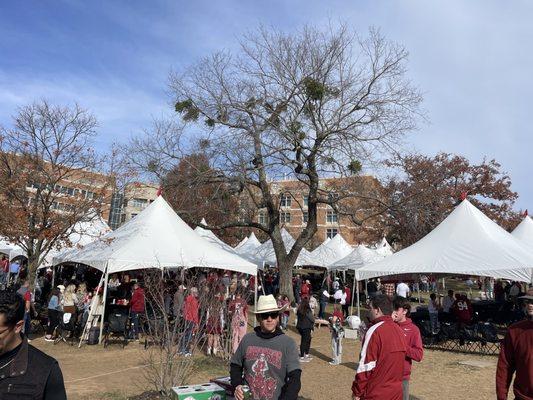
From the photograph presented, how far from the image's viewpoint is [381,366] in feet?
11.6

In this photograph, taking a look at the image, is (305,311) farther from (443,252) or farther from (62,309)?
(62,309)

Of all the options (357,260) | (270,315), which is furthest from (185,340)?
(357,260)

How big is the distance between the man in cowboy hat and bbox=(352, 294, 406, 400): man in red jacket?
0.67 meters

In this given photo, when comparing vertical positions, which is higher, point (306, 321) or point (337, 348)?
point (306, 321)

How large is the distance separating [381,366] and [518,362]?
111 cm

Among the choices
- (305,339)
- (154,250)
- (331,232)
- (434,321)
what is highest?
(331,232)

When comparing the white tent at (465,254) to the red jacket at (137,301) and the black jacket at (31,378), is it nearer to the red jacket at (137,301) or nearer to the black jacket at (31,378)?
the red jacket at (137,301)

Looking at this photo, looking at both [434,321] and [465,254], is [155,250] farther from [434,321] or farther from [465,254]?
[465,254]

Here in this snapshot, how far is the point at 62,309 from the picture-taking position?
12.3 m

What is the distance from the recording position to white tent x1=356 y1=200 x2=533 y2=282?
38.8 ft

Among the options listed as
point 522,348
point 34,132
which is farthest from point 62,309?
point 522,348

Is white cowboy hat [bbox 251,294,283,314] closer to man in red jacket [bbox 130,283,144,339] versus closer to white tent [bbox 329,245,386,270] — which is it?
man in red jacket [bbox 130,283,144,339]

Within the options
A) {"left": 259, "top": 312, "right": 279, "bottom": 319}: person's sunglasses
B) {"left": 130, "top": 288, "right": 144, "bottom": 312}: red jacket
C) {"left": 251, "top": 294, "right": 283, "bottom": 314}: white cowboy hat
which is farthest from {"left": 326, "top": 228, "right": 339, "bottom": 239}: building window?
{"left": 259, "top": 312, "right": 279, "bottom": 319}: person's sunglasses

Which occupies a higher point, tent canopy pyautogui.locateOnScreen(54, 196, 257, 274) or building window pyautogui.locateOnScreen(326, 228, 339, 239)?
building window pyautogui.locateOnScreen(326, 228, 339, 239)
